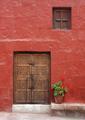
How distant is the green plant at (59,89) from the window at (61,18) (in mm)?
1818

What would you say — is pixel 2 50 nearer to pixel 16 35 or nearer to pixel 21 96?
pixel 16 35

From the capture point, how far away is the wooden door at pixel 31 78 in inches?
524

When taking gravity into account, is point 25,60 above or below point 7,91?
above

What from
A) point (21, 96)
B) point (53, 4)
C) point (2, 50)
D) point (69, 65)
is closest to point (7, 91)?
point (21, 96)

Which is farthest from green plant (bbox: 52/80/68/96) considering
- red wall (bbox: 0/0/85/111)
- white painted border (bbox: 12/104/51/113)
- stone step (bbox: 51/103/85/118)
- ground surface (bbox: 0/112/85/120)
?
ground surface (bbox: 0/112/85/120)

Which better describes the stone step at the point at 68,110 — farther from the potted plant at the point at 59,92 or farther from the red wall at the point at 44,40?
the red wall at the point at 44,40

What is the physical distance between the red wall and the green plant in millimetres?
207

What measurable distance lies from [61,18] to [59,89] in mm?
2272

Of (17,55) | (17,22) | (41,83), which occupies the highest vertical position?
(17,22)

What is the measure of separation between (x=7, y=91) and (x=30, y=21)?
2.32 metres

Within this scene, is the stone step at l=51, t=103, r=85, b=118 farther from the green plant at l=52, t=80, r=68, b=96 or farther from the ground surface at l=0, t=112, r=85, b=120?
the green plant at l=52, t=80, r=68, b=96

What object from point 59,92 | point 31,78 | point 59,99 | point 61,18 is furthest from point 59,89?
point 61,18

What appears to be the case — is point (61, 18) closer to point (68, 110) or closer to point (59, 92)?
point (59, 92)

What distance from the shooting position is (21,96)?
13.3m
